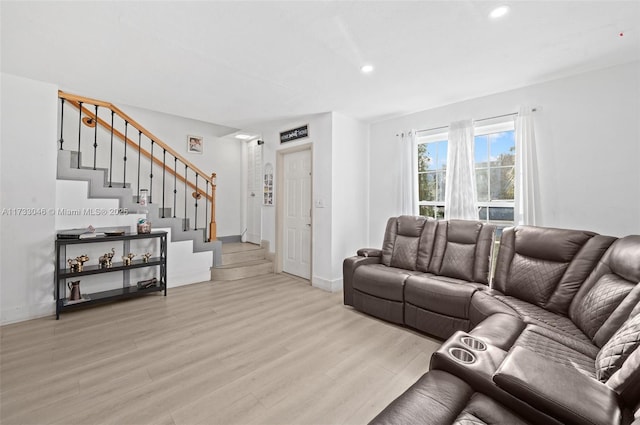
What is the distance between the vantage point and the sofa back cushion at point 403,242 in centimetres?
343

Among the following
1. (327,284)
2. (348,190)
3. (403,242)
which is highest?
(348,190)

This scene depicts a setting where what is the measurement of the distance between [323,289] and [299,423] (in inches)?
102

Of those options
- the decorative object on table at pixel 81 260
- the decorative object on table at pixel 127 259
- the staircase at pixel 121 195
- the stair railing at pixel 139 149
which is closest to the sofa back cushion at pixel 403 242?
the staircase at pixel 121 195

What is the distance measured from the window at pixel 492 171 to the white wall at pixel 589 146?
286 millimetres

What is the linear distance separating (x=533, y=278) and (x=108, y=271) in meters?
4.62

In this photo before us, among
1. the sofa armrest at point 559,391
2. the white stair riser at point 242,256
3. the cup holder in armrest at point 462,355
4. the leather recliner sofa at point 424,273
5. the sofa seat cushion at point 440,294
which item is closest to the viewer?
the sofa armrest at point 559,391

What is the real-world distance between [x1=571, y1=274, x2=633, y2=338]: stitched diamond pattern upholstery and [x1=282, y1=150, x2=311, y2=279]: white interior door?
3395mm

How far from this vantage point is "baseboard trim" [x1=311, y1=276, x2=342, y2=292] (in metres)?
4.16

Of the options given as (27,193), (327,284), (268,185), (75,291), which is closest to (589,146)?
(327,284)

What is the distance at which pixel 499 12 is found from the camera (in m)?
1.97

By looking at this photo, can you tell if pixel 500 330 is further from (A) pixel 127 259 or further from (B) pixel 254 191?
(B) pixel 254 191

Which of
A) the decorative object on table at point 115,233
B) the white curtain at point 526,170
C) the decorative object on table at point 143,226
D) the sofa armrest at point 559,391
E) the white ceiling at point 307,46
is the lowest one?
the sofa armrest at point 559,391

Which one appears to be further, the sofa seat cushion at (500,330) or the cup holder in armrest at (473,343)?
the sofa seat cushion at (500,330)

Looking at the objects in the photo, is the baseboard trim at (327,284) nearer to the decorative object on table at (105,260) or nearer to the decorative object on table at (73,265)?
the decorative object on table at (105,260)
